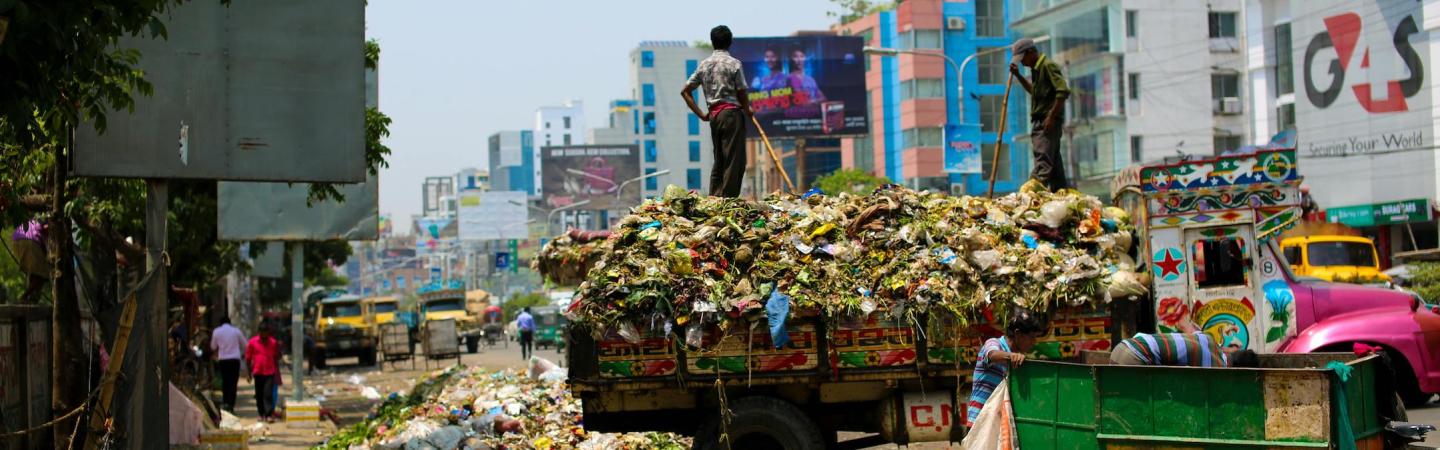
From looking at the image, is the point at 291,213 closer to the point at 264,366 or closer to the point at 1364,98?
the point at 264,366

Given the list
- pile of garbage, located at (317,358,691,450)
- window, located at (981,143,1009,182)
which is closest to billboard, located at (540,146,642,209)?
window, located at (981,143,1009,182)

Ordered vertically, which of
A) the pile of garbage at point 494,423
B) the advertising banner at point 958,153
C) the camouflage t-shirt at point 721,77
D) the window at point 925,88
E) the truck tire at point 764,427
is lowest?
the pile of garbage at point 494,423

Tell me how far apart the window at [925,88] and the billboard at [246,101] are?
5326 cm

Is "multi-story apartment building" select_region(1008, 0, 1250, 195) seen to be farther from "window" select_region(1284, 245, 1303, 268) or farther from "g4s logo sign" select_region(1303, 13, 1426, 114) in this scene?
"window" select_region(1284, 245, 1303, 268)

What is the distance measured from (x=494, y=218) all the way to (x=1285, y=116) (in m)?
42.9

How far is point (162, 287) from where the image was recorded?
1049 centimetres

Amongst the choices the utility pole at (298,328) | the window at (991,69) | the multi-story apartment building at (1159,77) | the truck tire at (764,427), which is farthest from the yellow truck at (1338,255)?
the window at (991,69)

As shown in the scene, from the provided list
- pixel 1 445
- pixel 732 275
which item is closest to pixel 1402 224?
Answer: pixel 732 275

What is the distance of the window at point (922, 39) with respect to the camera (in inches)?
2488

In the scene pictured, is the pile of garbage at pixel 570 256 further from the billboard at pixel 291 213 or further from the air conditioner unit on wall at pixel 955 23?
the air conditioner unit on wall at pixel 955 23

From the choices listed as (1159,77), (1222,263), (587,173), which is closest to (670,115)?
(587,173)

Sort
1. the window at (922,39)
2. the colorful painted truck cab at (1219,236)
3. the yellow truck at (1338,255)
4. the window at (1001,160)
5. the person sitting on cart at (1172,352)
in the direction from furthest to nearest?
A: the window at (922,39)
the window at (1001,160)
the yellow truck at (1338,255)
the colorful painted truck cab at (1219,236)
the person sitting on cart at (1172,352)

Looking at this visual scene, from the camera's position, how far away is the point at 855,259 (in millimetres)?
9664

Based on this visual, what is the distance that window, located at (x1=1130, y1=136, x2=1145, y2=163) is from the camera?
49.5 metres
